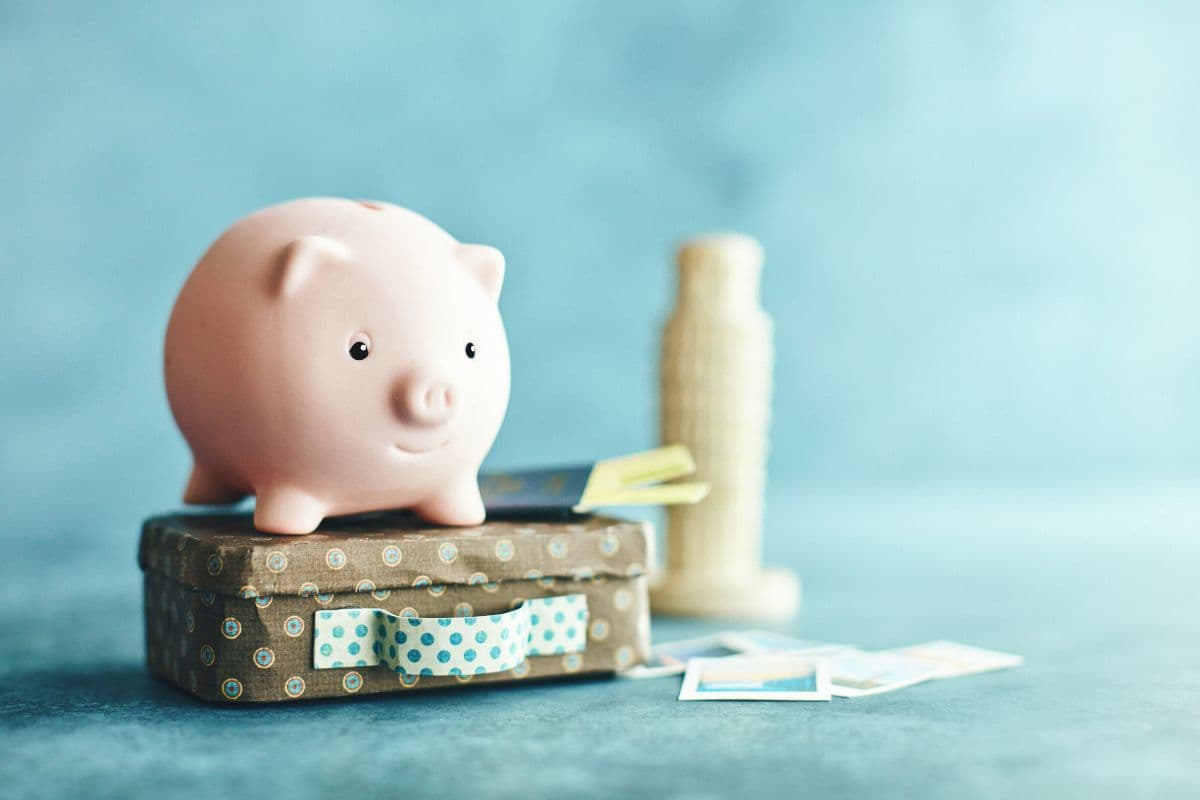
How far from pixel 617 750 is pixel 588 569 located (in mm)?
393

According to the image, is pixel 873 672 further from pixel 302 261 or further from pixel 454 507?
pixel 302 261

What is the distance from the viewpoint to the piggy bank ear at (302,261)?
1672 millimetres

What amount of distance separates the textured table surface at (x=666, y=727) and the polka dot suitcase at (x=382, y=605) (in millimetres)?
53

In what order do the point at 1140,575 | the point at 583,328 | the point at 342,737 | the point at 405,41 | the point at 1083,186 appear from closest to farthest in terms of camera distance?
the point at 342,737
the point at 1140,575
the point at 405,41
the point at 583,328
the point at 1083,186

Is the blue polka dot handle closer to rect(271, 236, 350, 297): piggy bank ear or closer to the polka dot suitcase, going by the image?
the polka dot suitcase

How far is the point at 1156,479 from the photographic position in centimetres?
464

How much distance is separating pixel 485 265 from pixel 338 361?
11.4 inches

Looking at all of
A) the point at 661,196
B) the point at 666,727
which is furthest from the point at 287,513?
the point at 661,196

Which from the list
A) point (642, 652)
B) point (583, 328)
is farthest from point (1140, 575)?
point (583, 328)

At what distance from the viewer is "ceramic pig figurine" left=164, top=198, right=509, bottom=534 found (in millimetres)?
1673

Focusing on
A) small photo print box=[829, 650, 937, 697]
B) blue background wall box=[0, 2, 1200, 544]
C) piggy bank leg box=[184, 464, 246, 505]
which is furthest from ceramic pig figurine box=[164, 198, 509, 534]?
blue background wall box=[0, 2, 1200, 544]

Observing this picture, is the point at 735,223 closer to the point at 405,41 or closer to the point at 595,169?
the point at 595,169

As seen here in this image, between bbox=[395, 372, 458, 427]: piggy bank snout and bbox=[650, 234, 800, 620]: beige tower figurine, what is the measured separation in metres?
0.98

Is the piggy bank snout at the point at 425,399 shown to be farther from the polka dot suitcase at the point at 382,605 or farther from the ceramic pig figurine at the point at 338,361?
the polka dot suitcase at the point at 382,605
